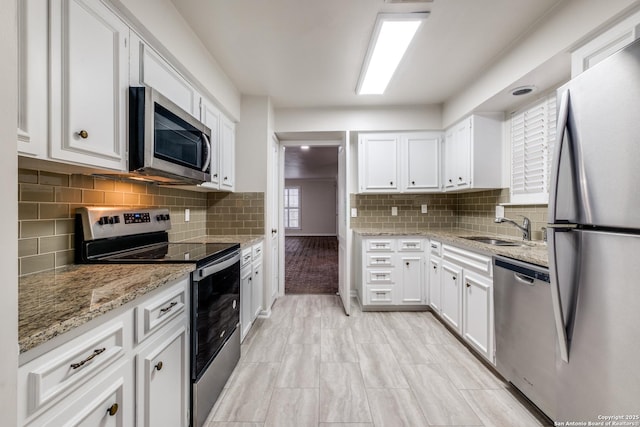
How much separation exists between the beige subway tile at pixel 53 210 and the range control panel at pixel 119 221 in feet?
0.17

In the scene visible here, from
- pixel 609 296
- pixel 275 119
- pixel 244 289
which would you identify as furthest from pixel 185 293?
pixel 275 119

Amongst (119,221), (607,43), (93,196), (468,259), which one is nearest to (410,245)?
(468,259)

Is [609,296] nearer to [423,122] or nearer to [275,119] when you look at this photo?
[423,122]

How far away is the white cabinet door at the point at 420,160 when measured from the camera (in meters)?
3.22

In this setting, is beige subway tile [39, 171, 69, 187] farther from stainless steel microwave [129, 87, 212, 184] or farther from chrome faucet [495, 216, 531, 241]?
chrome faucet [495, 216, 531, 241]

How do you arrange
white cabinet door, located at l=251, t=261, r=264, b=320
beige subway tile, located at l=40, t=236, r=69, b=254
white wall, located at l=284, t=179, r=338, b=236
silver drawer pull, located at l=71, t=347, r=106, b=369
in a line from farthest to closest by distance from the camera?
white wall, located at l=284, t=179, r=338, b=236 → white cabinet door, located at l=251, t=261, r=264, b=320 → beige subway tile, located at l=40, t=236, r=69, b=254 → silver drawer pull, located at l=71, t=347, r=106, b=369

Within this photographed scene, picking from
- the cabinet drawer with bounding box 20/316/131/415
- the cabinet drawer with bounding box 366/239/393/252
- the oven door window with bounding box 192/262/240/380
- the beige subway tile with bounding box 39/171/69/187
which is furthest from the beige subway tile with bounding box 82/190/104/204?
the cabinet drawer with bounding box 366/239/393/252

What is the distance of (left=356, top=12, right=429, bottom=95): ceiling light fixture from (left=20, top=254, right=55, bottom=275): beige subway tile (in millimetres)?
2240

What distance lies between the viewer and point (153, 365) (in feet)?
3.55

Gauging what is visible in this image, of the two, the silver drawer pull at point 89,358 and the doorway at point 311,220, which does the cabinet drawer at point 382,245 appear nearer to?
the doorway at point 311,220

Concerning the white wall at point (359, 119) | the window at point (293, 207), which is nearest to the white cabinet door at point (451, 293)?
the white wall at point (359, 119)

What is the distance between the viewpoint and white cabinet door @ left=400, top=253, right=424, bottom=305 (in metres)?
3.01

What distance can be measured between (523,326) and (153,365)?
196 cm

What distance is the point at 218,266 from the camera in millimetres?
1604
